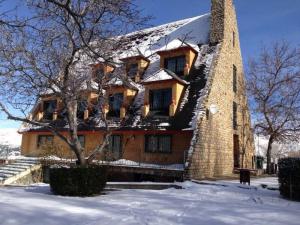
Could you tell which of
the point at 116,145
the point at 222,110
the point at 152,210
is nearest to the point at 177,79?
the point at 222,110

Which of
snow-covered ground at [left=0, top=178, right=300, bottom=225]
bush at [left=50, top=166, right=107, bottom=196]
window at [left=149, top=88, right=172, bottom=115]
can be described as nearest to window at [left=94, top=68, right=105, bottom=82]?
bush at [left=50, top=166, right=107, bottom=196]

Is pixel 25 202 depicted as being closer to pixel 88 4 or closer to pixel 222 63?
Answer: pixel 88 4

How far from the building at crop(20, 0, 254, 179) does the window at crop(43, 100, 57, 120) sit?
0.27ft

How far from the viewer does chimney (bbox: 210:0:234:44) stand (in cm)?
2385

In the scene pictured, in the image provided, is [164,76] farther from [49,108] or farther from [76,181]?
[76,181]

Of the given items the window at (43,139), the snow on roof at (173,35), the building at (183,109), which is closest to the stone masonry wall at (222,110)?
the building at (183,109)

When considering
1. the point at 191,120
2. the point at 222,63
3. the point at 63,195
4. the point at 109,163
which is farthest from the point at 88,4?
the point at 222,63

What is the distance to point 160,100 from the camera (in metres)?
22.2

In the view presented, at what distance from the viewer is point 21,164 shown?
23000mm

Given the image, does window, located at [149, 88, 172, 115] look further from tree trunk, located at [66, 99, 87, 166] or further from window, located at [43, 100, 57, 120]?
tree trunk, located at [66, 99, 87, 166]

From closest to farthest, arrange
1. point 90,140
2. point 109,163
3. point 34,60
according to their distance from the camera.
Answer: point 34,60 → point 109,163 → point 90,140

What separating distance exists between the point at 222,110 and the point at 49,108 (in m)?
13.8

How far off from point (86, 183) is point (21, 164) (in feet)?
42.1

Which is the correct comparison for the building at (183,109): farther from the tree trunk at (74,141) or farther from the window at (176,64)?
the tree trunk at (74,141)
